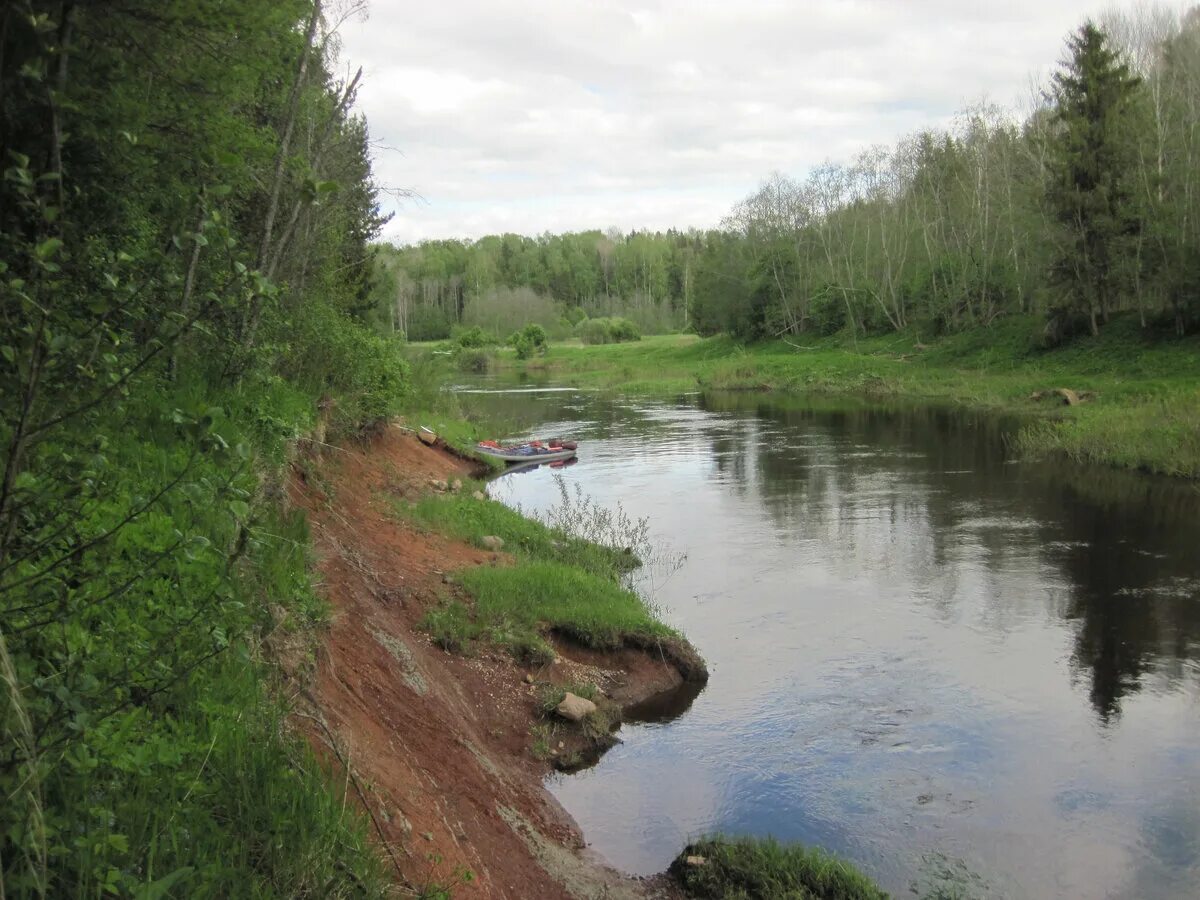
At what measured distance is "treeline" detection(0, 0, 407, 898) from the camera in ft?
10.3

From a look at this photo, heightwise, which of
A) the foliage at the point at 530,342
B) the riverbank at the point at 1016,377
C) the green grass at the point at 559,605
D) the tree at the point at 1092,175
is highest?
the tree at the point at 1092,175

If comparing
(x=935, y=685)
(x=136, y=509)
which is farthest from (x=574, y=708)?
(x=136, y=509)

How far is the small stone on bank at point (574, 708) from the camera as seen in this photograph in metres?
11.1

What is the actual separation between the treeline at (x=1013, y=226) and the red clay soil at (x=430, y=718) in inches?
852

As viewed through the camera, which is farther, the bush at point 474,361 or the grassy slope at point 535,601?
the bush at point 474,361

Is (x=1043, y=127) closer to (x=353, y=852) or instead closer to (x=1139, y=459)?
(x=1139, y=459)

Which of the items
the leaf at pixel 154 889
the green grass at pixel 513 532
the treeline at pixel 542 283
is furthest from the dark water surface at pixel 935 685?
the treeline at pixel 542 283

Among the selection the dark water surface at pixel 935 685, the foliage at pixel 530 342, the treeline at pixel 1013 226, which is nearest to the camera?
the dark water surface at pixel 935 685

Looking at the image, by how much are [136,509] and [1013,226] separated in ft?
181

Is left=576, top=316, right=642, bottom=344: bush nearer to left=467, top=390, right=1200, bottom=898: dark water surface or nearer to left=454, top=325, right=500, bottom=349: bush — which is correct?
left=454, top=325, right=500, bottom=349: bush

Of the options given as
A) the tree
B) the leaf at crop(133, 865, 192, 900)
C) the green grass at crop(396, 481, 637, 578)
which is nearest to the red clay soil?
the green grass at crop(396, 481, 637, 578)

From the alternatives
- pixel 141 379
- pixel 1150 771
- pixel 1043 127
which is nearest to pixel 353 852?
pixel 141 379

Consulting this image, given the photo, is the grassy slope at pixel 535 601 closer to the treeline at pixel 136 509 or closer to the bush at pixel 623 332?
the treeline at pixel 136 509

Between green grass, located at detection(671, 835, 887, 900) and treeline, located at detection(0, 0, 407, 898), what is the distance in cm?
367
